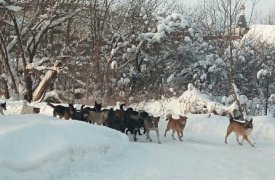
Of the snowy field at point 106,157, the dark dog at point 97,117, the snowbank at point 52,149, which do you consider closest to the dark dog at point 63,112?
the dark dog at point 97,117

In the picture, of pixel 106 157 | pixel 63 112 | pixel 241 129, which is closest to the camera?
pixel 106 157

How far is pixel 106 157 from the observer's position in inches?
406

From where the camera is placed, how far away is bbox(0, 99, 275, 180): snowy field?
8.52 metres

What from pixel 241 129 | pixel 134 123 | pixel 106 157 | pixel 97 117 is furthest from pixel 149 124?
pixel 106 157

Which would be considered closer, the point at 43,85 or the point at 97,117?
the point at 97,117

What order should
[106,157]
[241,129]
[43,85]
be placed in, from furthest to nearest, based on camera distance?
[43,85]
[241,129]
[106,157]

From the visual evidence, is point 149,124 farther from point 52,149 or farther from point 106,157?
point 52,149

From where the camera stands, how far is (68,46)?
102 ft

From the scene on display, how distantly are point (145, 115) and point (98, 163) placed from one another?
4637mm

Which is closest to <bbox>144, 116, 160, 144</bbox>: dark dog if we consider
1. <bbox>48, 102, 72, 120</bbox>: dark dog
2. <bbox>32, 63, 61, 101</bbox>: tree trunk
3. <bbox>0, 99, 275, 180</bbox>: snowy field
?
<bbox>0, 99, 275, 180</bbox>: snowy field

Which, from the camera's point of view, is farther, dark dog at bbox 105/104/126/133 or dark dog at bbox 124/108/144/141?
dark dog at bbox 105/104/126/133

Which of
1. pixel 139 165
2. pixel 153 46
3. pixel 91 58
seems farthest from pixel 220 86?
pixel 139 165

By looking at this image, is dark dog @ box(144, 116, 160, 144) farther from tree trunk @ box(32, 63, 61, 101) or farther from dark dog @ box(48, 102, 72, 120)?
tree trunk @ box(32, 63, 61, 101)

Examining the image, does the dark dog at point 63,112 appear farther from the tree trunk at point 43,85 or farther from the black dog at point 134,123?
the tree trunk at point 43,85
